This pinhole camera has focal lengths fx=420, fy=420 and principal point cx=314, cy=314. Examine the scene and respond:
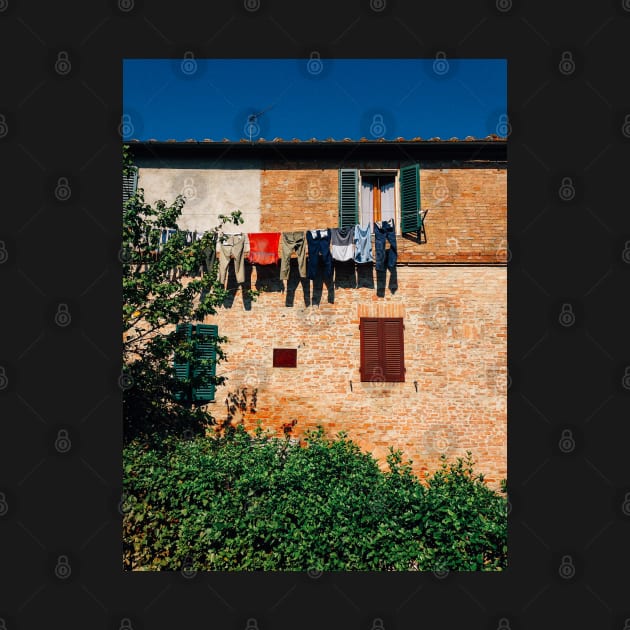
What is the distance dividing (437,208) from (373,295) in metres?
2.58

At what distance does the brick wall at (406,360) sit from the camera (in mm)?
9531

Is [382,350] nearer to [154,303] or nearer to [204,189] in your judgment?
[154,303]

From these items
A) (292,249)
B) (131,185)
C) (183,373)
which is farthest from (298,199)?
(183,373)

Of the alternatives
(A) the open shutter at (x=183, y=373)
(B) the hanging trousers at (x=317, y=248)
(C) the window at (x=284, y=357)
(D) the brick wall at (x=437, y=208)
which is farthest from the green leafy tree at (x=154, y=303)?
(D) the brick wall at (x=437, y=208)

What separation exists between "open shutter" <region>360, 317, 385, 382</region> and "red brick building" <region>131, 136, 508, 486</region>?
0.03 metres

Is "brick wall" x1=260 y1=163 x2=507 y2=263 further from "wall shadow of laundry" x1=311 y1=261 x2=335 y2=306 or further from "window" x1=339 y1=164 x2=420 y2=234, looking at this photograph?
"wall shadow of laundry" x1=311 y1=261 x2=335 y2=306

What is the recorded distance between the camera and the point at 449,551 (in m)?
5.35

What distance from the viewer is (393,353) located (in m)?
9.67

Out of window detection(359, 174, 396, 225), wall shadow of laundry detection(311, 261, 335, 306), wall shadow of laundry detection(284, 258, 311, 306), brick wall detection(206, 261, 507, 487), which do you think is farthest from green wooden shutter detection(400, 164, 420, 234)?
wall shadow of laundry detection(284, 258, 311, 306)

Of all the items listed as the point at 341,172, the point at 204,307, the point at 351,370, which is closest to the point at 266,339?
the point at 351,370

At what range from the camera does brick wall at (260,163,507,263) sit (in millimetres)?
9859

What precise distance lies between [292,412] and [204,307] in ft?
11.9

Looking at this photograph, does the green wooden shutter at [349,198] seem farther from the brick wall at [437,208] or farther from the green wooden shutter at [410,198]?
the green wooden shutter at [410,198]

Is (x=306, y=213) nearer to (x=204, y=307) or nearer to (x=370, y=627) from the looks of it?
(x=204, y=307)
